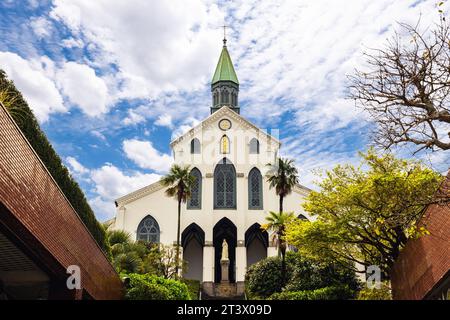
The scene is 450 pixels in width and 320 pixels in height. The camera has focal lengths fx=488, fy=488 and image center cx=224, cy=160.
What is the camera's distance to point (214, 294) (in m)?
33.0

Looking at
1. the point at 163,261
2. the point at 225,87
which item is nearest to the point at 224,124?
the point at 225,87

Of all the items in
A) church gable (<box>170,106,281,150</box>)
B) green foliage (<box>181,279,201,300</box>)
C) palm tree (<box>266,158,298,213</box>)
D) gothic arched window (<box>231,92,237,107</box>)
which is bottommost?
green foliage (<box>181,279,201,300</box>)

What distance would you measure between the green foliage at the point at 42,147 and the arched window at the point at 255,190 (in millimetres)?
21355

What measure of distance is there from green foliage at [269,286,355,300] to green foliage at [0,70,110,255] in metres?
12.9

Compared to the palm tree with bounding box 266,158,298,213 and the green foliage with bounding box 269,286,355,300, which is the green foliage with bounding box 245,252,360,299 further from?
the palm tree with bounding box 266,158,298,213

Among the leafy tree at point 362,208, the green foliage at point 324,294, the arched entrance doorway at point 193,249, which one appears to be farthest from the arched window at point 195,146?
the leafy tree at point 362,208

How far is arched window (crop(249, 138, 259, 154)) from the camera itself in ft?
129

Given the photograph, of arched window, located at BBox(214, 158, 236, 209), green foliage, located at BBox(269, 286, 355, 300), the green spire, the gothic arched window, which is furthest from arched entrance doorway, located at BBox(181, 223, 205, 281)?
the green spire

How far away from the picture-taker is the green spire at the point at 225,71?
48.4 meters

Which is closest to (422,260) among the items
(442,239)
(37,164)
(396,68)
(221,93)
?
(442,239)

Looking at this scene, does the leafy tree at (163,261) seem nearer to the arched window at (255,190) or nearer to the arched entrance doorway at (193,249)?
the arched entrance doorway at (193,249)
